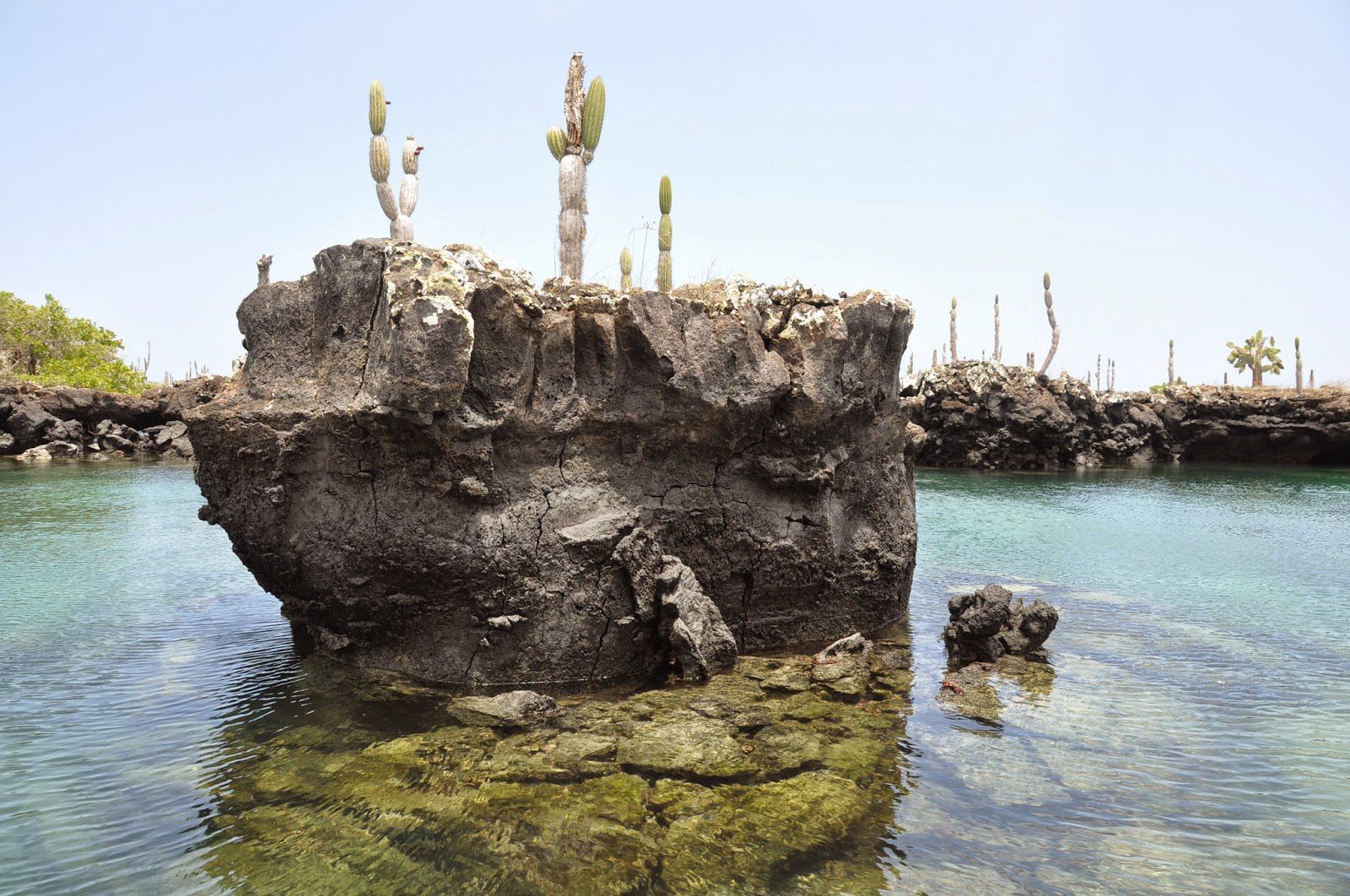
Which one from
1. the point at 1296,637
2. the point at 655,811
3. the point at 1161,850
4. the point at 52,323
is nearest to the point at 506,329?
the point at 655,811

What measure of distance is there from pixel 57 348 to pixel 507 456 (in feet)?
188

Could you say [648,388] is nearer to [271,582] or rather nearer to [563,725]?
[563,725]

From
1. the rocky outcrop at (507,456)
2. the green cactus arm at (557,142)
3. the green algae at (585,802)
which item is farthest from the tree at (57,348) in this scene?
the green algae at (585,802)

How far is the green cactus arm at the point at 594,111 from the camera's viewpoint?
1816 centimetres

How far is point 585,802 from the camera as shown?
585 centimetres

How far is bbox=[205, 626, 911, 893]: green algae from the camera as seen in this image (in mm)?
4992

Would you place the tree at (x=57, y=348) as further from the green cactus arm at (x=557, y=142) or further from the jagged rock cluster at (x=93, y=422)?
the green cactus arm at (x=557, y=142)

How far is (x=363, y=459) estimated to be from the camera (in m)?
7.94

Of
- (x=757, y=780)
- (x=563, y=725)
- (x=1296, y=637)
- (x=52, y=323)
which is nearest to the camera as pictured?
(x=757, y=780)

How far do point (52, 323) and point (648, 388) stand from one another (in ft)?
187

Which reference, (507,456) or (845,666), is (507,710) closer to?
(507,456)

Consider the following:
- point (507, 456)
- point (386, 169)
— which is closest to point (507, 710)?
point (507, 456)

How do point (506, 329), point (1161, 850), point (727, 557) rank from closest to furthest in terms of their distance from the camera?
point (1161, 850), point (506, 329), point (727, 557)

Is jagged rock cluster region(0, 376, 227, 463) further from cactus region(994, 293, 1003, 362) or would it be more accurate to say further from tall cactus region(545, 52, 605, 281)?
cactus region(994, 293, 1003, 362)
